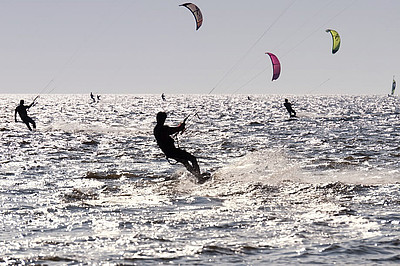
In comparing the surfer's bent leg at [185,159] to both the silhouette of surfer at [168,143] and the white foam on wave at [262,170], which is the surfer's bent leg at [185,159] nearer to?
the silhouette of surfer at [168,143]

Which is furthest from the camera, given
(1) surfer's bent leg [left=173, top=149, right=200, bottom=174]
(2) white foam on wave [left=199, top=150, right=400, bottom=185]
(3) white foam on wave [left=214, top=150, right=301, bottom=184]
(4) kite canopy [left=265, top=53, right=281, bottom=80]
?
(4) kite canopy [left=265, top=53, right=281, bottom=80]

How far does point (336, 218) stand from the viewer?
8.22m

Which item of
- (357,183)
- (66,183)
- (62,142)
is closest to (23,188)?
(66,183)

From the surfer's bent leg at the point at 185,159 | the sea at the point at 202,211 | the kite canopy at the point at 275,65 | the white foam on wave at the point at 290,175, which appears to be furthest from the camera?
the kite canopy at the point at 275,65

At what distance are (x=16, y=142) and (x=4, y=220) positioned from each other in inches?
609

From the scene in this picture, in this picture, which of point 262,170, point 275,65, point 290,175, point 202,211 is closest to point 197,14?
point 275,65

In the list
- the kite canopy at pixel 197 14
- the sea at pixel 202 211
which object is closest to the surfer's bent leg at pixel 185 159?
the sea at pixel 202 211

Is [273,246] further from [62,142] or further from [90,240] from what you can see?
[62,142]

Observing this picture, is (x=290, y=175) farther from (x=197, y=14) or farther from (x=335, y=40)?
(x=335, y=40)

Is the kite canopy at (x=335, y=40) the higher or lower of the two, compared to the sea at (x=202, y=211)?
higher

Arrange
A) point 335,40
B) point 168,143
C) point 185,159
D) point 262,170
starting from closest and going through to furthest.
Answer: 1. point 168,143
2. point 185,159
3. point 262,170
4. point 335,40

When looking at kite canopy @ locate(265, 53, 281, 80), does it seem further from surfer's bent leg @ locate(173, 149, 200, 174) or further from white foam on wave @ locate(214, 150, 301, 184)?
surfer's bent leg @ locate(173, 149, 200, 174)

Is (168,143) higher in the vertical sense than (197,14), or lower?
lower

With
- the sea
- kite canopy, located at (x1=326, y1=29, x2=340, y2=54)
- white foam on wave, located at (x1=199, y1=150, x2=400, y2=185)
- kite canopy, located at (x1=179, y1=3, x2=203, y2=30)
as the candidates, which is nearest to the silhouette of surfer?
the sea
